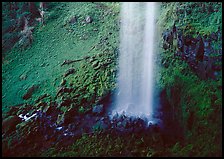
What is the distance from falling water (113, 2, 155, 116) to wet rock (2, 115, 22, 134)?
2.47 metres

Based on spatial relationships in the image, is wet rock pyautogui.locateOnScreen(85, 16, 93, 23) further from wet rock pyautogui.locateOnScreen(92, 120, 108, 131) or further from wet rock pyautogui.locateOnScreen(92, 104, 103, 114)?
wet rock pyautogui.locateOnScreen(92, 120, 108, 131)

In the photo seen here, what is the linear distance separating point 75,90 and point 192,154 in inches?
132

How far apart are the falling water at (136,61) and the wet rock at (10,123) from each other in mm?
2470

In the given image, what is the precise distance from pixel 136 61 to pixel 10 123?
385cm

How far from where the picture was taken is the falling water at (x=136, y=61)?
6.11 meters

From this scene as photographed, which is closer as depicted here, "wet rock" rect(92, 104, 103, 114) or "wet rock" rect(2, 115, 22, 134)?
"wet rock" rect(2, 115, 22, 134)

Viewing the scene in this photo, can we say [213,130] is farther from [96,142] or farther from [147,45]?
[147,45]

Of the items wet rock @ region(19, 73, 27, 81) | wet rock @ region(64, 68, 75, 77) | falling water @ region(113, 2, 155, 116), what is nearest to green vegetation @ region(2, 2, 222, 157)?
wet rock @ region(19, 73, 27, 81)

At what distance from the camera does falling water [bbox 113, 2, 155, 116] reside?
6.11 m

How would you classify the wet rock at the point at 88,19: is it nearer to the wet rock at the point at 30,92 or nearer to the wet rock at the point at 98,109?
the wet rock at the point at 30,92

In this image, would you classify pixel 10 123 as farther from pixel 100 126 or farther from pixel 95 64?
pixel 95 64

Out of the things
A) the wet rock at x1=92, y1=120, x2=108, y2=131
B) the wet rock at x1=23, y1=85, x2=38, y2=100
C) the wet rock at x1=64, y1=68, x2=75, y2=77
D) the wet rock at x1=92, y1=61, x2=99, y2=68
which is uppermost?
the wet rock at x1=92, y1=61, x2=99, y2=68

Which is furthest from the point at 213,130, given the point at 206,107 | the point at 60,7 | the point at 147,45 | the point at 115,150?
the point at 60,7

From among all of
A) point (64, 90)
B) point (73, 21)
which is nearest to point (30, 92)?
point (64, 90)
